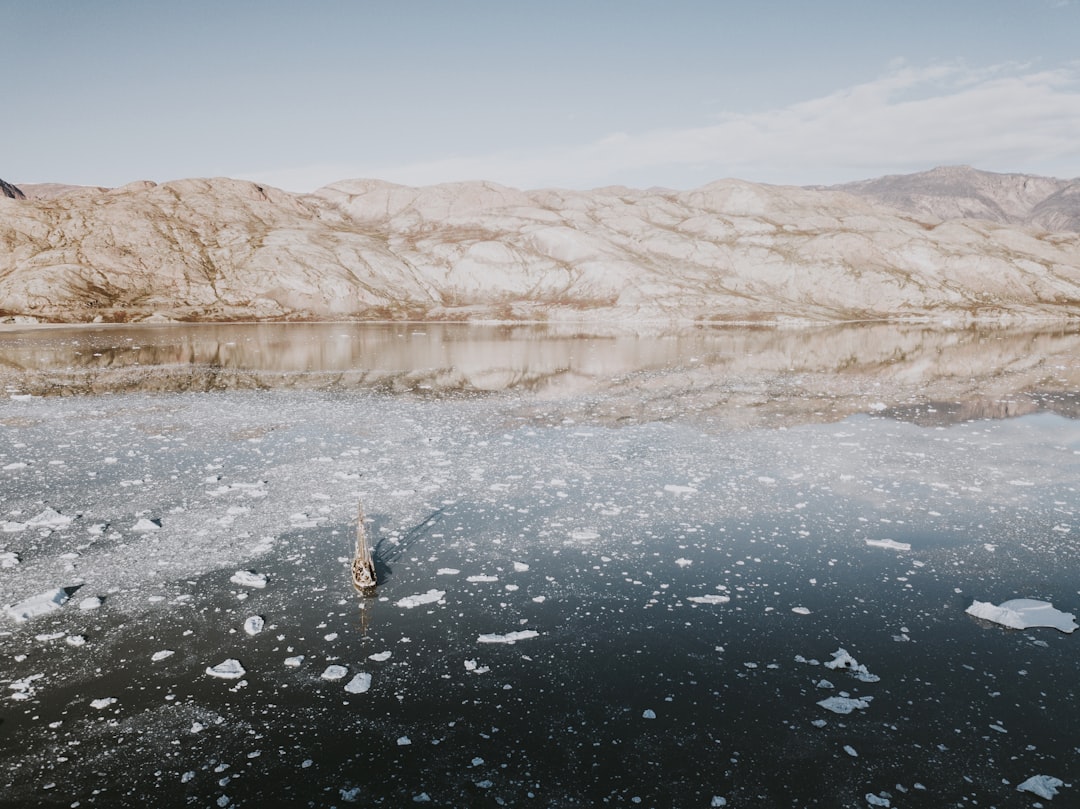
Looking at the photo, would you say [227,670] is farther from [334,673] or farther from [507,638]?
[507,638]

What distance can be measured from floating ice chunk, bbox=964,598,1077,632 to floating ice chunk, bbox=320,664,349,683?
10553mm

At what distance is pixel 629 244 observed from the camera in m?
160

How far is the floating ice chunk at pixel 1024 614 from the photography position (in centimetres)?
1081

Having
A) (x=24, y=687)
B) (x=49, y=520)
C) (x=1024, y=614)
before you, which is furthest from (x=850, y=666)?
(x=49, y=520)

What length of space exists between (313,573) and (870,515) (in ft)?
43.0

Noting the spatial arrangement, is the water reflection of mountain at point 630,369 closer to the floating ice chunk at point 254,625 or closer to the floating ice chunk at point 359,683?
the floating ice chunk at point 254,625

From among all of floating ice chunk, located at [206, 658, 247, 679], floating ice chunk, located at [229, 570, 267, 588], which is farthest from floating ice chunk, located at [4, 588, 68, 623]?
floating ice chunk, located at [206, 658, 247, 679]

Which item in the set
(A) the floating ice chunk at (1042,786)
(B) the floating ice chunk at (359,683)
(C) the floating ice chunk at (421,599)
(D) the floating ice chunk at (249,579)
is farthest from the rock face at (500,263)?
(A) the floating ice chunk at (1042,786)

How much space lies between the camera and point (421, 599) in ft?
38.3

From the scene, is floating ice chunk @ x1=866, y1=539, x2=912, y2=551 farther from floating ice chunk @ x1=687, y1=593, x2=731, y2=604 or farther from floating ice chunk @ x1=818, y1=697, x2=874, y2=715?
floating ice chunk @ x1=818, y1=697, x2=874, y2=715

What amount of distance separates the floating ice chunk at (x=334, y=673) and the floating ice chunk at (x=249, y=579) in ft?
11.1

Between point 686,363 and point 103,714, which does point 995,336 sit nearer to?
point 686,363

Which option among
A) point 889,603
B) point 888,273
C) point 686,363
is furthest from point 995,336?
point 889,603

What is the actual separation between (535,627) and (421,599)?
89.0 inches
